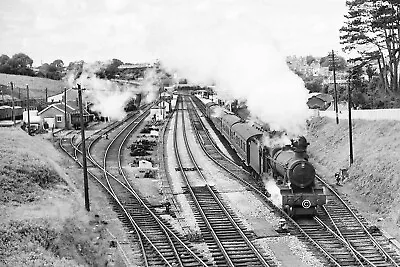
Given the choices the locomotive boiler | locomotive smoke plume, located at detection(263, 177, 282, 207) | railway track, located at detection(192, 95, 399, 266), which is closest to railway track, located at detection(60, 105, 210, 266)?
railway track, located at detection(192, 95, 399, 266)

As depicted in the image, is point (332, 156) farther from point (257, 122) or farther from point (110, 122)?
point (110, 122)

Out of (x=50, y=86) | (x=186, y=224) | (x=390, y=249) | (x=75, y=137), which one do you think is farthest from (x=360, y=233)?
(x=50, y=86)

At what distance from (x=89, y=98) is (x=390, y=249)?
61760mm

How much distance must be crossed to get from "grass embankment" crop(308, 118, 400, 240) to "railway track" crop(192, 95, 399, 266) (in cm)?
94

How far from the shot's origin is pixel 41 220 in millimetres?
19406

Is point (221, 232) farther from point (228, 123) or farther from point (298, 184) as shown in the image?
point (228, 123)

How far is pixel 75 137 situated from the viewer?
5344cm

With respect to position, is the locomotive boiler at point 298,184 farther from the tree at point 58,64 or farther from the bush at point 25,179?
the tree at point 58,64

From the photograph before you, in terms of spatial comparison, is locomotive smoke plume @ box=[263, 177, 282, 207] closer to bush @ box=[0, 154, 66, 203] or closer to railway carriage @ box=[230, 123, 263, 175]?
railway carriage @ box=[230, 123, 263, 175]

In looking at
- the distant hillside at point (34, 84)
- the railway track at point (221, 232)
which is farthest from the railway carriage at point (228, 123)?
the distant hillside at point (34, 84)

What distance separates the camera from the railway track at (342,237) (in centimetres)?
1742

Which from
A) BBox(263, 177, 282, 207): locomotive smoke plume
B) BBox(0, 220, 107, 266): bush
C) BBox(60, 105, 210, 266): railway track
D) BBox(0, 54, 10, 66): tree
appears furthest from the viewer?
BBox(0, 54, 10, 66): tree

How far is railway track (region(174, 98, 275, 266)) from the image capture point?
17453mm

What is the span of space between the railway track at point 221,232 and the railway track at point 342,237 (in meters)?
2.18
